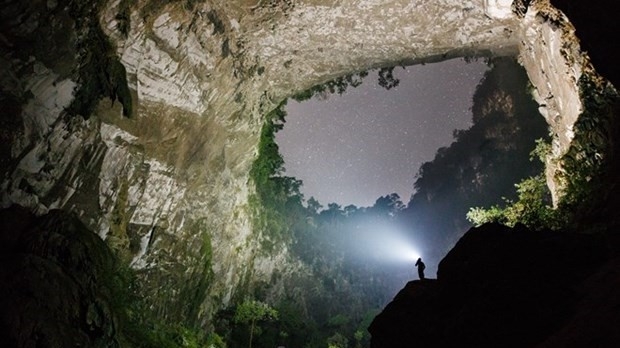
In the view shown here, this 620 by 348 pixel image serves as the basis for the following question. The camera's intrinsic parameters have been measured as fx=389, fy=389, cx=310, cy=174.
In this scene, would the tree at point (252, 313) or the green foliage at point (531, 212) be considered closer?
the green foliage at point (531, 212)

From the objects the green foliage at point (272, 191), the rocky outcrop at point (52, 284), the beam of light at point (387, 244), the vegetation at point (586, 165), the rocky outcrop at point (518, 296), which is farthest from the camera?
the beam of light at point (387, 244)

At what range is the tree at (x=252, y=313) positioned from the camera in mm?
17484

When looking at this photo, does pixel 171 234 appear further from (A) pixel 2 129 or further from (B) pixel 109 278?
(A) pixel 2 129

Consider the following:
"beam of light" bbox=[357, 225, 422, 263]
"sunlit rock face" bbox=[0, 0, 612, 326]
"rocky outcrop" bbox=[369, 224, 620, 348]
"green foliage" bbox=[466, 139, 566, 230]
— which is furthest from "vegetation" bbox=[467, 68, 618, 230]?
"beam of light" bbox=[357, 225, 422, 263]

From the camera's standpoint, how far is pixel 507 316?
5863mm

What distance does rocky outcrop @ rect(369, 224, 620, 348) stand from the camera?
5000mm

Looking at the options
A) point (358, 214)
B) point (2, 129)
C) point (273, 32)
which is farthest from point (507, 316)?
point (358, 214)

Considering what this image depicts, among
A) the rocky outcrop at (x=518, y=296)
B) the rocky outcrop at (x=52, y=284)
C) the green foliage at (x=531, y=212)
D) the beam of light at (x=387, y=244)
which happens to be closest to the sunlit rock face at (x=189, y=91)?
the green foliage at (x=531, y=212)

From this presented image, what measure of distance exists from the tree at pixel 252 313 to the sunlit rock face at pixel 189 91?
3.37ft

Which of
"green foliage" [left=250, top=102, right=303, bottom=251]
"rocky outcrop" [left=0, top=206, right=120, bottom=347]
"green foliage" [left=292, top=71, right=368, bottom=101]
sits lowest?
"rocky outcrop" [left=0, top=206, right=120, bottom=347]

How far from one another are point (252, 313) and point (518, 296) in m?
14.2

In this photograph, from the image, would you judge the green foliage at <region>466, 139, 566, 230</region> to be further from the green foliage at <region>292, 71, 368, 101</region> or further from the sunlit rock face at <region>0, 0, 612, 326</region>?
the green foliage at <region>292, 71, 368, 101</region>

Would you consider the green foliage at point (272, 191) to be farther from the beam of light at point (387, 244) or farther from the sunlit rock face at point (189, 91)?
the beam of light at point (387, 244)

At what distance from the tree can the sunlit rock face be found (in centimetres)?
103
